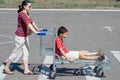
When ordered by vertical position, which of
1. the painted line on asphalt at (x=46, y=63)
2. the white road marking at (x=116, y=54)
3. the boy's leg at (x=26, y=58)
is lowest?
the white road marking at (x=116, y=54)

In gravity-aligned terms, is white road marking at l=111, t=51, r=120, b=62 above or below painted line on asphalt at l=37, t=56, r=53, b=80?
below

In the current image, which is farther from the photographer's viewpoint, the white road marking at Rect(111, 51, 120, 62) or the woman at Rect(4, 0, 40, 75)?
the white road marking at Rect(111, 51, 120, 62)

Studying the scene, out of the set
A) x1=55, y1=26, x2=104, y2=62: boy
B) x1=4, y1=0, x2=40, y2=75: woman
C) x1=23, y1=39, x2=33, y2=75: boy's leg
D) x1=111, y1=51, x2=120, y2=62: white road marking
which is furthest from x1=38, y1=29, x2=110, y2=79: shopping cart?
x1=111, y1=51, x2=120, y2=62: white road marking

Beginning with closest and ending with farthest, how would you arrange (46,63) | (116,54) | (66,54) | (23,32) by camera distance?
1. (66,54)
2. (23,32)
3. (46,63)
4. (116,54)

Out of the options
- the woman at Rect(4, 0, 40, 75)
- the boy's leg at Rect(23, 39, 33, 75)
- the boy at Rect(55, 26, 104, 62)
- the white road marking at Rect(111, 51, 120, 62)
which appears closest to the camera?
the boy at Rect(55, 26, 104, 62)

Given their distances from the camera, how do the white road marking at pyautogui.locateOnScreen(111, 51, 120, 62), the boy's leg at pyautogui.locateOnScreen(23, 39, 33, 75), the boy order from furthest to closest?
the white road marking at pyautogui.locateOnScreen(111, 51, 120, 62), the boy's leg at pyautogui.locateOnScreen(23, 39, 33, 75), the boy

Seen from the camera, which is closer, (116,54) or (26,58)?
(26,58)

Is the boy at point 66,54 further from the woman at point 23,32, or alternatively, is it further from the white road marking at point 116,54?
the white road marking at point 116,54

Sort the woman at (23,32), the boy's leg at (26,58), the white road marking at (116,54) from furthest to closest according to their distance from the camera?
1. the white road marking at (116,54)
2. the boy's leg at (26,58)
3. the woman at (23,32)

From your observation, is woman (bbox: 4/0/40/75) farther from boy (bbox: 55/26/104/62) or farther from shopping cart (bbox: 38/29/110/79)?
boy (bbox: 55/26/104/62)

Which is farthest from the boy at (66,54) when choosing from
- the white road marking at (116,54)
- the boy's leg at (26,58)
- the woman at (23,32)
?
the white road marking at (116,54)

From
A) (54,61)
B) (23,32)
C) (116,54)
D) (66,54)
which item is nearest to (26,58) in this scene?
(23,32)

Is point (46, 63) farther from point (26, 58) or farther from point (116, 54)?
point (116, 54)

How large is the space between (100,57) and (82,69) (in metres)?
0.90
